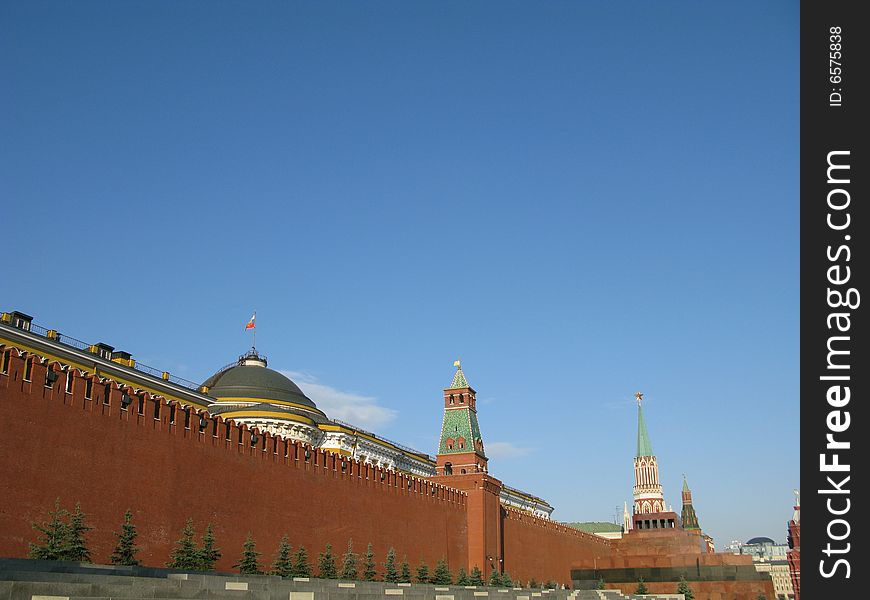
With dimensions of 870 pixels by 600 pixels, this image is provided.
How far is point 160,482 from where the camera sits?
21672mm

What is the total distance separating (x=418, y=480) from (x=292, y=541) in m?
9.67

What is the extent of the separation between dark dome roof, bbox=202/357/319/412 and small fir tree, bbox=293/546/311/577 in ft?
56.2

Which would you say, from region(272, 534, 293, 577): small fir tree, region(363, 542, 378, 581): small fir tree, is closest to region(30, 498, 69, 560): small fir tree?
region(272, 534, 293, 577): small fir tree

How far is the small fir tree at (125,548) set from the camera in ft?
63.1

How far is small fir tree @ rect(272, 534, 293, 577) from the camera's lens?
79.4 feet

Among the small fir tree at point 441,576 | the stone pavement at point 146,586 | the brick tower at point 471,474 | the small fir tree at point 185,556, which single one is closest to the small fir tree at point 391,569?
the small fir tree at point 441,576

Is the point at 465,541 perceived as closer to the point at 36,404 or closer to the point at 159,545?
the point at 159,545

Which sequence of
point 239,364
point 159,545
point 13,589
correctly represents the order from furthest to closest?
point 239,364 → point 159,545 → point 13,589

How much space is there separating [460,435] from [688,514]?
176ft

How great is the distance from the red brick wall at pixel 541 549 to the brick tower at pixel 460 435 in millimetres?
3720
